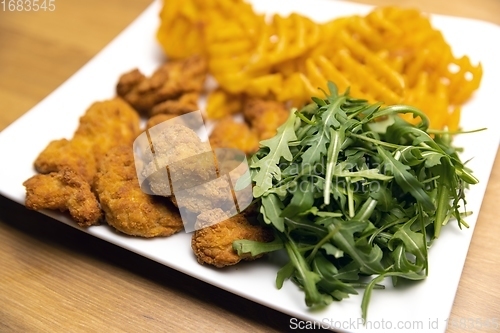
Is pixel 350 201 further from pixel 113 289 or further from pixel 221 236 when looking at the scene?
pixel 113 289

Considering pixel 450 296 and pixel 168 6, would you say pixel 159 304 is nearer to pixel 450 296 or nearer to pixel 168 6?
pixel 450 296

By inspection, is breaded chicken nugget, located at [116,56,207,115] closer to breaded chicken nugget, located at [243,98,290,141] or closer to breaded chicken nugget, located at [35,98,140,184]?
breaded chicken nugget, located at [35,98,140,184]

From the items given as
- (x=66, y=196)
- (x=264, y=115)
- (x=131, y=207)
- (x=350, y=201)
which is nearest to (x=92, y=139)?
(x=66, y=196)

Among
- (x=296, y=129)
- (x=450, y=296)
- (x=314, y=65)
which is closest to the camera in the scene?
(x=450, y=296)

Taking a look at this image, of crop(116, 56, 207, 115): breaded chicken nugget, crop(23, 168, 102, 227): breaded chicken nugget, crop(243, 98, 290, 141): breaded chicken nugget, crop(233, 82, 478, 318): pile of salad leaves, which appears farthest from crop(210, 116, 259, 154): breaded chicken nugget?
crop(23, 168, 102, 227): breaded chicken nugget

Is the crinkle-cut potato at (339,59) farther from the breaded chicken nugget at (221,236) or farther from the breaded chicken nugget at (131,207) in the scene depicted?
the breaded chicken nugget at (221,236)

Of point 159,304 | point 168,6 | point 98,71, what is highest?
point 168,6

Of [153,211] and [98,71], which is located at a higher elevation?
[98,71]

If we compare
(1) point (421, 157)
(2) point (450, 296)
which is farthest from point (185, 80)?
(2) point (450, 296)
